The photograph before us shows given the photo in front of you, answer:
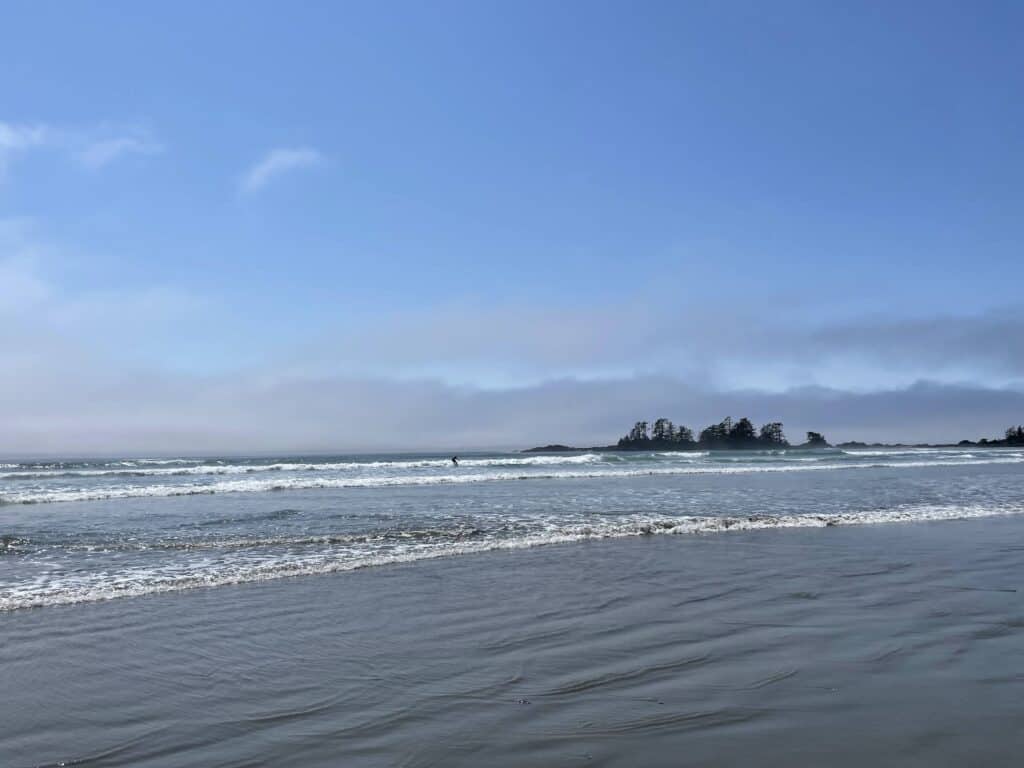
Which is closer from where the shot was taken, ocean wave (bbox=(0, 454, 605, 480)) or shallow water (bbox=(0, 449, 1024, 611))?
shallow water (bbox=(0, 449, 1024, 611))

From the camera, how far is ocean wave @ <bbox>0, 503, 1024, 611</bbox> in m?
9.07

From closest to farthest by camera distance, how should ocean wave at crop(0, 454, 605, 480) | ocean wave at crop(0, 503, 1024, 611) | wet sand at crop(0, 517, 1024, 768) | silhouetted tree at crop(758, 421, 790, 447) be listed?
1. wet sand at crop(0, 517, 1024, 768)
2. ocean wave at crop(0, 503, 1024, 611)
3. ocean wave at crop(0, 454, 605, 480)
4. silhouetted tree at crop(758, 421, 790, 447)

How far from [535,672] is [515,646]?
78 centimetres

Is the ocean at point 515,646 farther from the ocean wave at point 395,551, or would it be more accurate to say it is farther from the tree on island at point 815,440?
the tree on island at point 815,440

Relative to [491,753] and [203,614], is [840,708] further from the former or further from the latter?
[203,614]

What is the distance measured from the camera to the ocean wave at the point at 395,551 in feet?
29.8

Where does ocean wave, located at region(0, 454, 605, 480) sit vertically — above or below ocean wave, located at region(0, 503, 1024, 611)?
above

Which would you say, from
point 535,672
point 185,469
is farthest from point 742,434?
point 535,672

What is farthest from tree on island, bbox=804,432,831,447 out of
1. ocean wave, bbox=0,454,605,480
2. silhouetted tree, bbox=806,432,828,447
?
Result: ocean wave, bbox=0,454,605,480

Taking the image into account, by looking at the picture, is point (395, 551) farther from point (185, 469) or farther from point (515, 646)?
point (185, 469)

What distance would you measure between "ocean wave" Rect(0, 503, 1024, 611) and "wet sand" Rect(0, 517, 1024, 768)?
0.57m

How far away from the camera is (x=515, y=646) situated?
20.6 feet

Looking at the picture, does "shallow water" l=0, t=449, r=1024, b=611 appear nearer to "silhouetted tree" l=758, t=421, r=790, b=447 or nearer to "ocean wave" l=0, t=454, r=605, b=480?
"ocean wave" l=0, t=454, r=605, b=480

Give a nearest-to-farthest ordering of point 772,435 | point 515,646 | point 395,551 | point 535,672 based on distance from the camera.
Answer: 1. point 535,672
2. point 515,646
3. point 395,551
4. point 772,435
